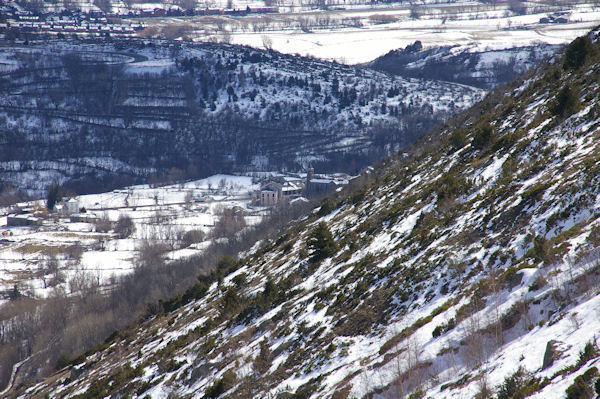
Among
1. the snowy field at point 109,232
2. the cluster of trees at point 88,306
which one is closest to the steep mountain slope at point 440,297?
the cluster of trees at point 88,306

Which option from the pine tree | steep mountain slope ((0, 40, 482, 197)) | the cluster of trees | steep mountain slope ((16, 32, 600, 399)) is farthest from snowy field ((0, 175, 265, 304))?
the pine tree

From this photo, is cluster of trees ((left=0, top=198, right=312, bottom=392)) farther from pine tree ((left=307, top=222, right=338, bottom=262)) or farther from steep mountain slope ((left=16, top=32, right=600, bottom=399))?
steep mountain slope ((left=16, top=32, right=600, bottom=399))

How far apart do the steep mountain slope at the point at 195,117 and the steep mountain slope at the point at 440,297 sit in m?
110

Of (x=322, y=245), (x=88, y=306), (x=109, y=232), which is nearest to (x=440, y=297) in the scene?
(x=322, y=245)

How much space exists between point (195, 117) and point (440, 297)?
538 feet

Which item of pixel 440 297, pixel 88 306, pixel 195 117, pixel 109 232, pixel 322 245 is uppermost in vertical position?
pixel 440 297

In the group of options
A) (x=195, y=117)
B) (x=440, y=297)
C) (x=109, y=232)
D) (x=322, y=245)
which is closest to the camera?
(x=440, y=297)

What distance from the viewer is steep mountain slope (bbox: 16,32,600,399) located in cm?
1298

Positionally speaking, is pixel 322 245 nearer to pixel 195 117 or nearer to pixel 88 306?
pixel 88 306

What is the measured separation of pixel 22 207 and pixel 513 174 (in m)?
117

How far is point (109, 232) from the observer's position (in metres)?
98.3

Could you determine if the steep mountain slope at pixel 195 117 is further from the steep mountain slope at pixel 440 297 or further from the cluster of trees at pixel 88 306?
the steep mountain slope at pixel 440 297

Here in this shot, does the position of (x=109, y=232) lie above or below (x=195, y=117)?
below

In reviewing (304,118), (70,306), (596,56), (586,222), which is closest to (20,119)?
(304,118)
